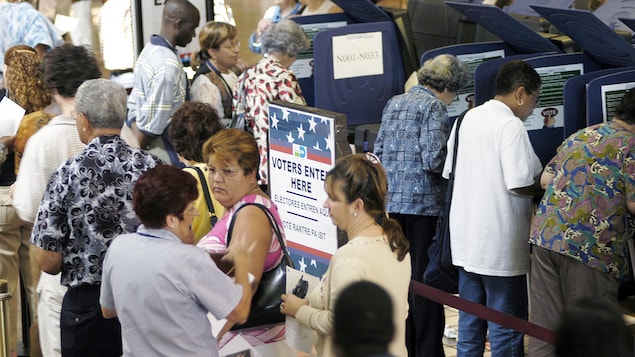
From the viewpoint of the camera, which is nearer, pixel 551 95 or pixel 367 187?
pixel 367 187

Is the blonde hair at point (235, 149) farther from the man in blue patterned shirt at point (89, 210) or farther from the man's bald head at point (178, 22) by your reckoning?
the man's bald head at point (178, 22)

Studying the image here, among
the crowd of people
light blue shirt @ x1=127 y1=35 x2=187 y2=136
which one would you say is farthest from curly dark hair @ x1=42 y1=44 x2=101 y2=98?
light blue shirt @ x1=127 y1=35 x2=187 y2=136

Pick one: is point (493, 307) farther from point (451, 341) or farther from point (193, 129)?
point (193, 129)

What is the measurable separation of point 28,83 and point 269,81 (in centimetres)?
155

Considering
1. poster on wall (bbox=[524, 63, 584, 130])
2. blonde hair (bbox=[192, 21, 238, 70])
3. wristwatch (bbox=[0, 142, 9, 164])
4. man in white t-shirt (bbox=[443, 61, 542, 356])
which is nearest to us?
man in white t-shirt (bbox=[443, 61, 542, 356])

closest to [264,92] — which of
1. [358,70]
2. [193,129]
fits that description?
[358,70]

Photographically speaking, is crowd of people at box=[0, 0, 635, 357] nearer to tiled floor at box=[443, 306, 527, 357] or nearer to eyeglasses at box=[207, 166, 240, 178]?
eyeglasses at box=[207, 166, 240, 178]

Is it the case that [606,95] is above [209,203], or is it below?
above

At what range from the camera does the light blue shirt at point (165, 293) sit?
130 inches

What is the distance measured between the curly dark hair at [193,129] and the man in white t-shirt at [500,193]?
1.19 meters

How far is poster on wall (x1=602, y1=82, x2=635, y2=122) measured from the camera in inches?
198

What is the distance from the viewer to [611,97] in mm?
5043

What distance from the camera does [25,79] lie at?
522 centimetres

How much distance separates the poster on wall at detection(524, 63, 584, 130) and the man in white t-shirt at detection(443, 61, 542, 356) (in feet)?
1.91
